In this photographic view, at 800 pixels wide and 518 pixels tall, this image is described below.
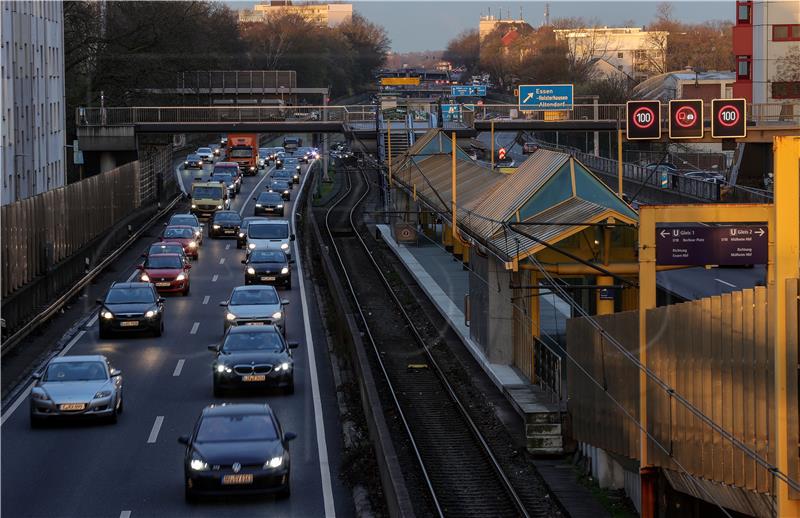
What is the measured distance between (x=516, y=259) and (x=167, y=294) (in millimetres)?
19392

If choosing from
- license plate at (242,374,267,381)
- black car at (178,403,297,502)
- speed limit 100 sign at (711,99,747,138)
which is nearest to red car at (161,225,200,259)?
license plate at (242,374,267,381)

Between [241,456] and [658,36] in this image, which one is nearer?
[241,456]

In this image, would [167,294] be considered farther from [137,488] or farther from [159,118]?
[159,118]

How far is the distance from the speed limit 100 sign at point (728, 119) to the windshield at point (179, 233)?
30029 mm

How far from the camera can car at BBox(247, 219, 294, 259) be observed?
48.5m

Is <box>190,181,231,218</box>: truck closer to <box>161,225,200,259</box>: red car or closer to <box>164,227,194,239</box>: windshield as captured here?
<box>161,225,200,259</box>: red car

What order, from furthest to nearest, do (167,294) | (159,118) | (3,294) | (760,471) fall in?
(159,118)
(167,294)
(3,294)
(760,471)

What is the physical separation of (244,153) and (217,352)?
7509 centimetres

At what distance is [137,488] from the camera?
62.8ft

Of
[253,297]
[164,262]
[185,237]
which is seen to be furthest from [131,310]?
[185,237]

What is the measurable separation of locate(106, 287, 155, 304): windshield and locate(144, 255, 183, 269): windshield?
26.6 feet

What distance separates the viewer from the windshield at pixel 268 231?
49.0m

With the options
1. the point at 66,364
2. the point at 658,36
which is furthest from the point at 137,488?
the point at 658,36

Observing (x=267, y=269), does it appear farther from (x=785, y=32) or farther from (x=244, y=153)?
(x=244, y=153)
